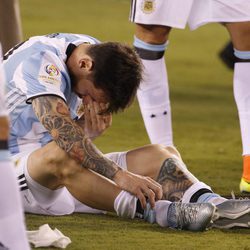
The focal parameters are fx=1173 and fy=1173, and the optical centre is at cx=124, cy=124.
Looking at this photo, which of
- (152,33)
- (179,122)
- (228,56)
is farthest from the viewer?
(228,56)

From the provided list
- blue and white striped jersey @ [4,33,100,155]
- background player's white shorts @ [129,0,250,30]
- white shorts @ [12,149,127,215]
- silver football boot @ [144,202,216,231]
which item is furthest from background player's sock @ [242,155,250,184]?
blue and white striped jersey @ [4,33,100,155]

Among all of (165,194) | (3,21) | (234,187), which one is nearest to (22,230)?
(165,194)

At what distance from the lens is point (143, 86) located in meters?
6.21

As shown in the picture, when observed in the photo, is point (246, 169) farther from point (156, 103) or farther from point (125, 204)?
point (125, 204)

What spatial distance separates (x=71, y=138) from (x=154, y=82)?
5.15 feet

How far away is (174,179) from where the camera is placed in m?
5.15

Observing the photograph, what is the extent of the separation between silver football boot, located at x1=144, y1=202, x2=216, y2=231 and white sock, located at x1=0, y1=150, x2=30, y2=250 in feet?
4.47

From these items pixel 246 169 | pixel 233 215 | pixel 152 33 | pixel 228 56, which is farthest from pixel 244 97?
pixel 228 56

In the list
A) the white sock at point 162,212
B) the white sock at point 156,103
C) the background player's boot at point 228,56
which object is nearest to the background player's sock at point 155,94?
the white sock at point 156,103

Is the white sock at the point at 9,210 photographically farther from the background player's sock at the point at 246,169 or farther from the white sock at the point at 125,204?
the background player's sock at the point at 246,169

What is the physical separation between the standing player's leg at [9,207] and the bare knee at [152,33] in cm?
264

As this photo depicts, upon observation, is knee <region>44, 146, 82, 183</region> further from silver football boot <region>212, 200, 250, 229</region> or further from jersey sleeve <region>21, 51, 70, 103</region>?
silver football boot <region>212, 200, 250, 229</region>

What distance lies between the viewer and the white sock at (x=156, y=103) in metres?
6.20

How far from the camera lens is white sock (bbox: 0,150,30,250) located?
3.54 metres
